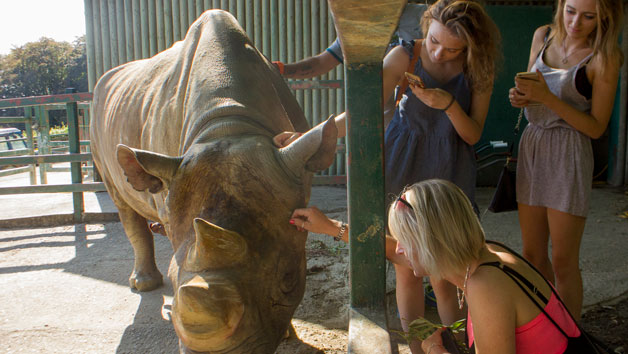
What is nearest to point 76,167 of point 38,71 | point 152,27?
point 152,27

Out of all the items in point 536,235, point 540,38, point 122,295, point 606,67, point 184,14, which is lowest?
point 122,295

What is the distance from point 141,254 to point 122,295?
1.28 ft

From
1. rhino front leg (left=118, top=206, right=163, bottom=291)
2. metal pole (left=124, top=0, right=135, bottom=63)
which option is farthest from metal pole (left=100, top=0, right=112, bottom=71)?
rhino front leg (left=118, top=206, right=163, bottom=291)

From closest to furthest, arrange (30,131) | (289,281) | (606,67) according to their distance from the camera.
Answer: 1. (289,281)
2. (606,67)
3. (30,131)

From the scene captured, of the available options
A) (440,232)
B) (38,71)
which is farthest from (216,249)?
(38,71)

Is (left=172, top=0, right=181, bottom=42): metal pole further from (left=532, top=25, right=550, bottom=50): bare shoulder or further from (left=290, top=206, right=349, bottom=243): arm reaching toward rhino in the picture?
(left=290, top=206, right=349, bottom=243): arm reaching toward rhino

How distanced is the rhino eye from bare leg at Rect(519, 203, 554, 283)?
154 cm

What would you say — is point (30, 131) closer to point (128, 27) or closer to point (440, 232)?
point (128, 27)

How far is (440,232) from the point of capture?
1983 mm

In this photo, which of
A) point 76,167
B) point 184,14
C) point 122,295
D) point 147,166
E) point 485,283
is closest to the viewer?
point 485,283

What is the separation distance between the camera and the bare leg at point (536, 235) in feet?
9.93

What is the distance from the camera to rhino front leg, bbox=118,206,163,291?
14.3ft

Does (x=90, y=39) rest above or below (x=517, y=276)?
above

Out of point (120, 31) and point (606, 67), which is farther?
point (120, 31)
